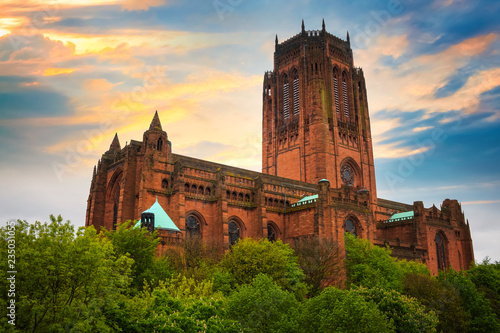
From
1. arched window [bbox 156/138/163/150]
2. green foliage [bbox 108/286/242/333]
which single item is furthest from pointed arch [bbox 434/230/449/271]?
green foliage [bbox 108/286/242/333]

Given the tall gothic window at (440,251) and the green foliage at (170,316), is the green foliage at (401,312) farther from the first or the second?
the tall gothic window at (440,251)

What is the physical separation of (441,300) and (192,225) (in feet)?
87.6

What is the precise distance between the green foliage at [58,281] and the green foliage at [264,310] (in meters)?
7.53

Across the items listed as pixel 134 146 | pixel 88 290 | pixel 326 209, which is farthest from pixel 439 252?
pixel 88 290

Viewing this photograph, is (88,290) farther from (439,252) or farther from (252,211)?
(439,252)

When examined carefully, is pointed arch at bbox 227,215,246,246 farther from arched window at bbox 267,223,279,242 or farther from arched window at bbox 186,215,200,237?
arched window at bbox 186,215,200,237

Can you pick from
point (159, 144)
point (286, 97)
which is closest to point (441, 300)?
point (159, 144)

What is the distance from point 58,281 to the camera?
76.3 ft

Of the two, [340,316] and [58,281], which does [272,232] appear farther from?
[58,281]

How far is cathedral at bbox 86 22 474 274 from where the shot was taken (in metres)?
52.9

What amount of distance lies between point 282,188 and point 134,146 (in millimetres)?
20650

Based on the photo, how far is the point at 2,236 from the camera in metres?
23.5

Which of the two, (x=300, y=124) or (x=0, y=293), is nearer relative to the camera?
(x=0, y=293)

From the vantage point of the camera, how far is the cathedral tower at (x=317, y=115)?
75625 millimetres
